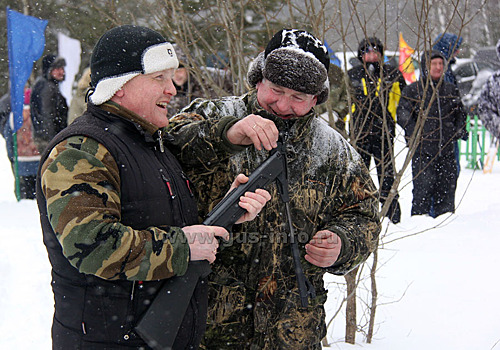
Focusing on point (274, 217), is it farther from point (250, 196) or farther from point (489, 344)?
point (489, 344)

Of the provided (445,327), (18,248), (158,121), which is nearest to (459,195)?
Answer: (445,327)

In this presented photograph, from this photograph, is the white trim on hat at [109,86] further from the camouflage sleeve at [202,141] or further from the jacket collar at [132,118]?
the camouflage sleeve at [202,141]

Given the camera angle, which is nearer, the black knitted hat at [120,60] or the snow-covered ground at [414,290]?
the black knitted hat at [120,60]

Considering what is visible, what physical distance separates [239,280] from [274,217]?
0.96ft

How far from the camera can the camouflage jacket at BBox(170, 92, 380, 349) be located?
2.19m

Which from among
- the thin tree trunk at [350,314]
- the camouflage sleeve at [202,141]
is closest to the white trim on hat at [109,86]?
the camouflage sleeve at [202,141]

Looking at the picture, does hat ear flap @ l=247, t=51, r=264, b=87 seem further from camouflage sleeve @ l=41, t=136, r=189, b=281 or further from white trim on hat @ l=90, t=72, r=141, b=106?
camouflage sleeve @ l=41, t=136, r=189, b=281

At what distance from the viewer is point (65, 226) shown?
4.90 feet

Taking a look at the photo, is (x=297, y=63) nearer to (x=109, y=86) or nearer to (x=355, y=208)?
(x=355, y=208)

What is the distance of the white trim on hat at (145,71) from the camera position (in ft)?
5.63

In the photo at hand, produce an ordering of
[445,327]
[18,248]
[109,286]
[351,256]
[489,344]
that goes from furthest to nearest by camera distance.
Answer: [18,248] → [445,327] → [489,344] → [351,256] → [109,286]

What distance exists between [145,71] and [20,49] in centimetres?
725

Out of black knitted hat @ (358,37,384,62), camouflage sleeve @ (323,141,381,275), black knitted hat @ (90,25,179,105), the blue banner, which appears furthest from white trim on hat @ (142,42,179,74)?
the blue banner

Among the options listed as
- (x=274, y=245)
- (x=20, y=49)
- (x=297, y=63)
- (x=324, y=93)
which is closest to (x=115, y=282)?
(x=274, y=245)
